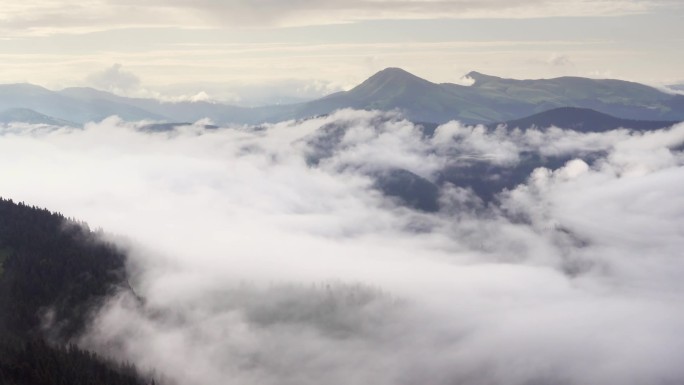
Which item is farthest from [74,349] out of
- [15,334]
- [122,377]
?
[15,334]

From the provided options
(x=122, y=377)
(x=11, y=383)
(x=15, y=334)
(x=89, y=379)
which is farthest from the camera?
(x=15, y=334)

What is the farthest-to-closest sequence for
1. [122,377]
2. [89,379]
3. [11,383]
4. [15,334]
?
[15,334]
[122,377]
[89,379]
[11,383]

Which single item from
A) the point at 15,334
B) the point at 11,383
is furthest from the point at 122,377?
the point at 15,334

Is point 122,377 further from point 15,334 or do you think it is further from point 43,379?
point 15,334

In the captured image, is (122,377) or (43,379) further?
(122,377)

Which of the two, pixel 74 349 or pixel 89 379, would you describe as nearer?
pixel 89 379

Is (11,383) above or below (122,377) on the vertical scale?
above

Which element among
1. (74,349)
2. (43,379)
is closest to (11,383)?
(43,379)

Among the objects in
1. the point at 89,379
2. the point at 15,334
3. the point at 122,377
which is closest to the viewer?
the point at 89,379
